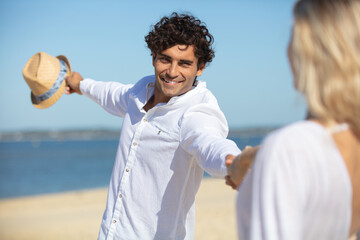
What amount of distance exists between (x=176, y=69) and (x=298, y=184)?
1675 millimetres

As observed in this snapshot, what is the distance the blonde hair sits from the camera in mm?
1193

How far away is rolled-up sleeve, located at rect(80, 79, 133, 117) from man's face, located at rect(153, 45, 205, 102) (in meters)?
0.48

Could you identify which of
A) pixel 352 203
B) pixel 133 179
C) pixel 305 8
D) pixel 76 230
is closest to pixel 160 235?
pixel 133 179

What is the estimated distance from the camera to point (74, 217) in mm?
11852

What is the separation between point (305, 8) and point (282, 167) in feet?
1.53

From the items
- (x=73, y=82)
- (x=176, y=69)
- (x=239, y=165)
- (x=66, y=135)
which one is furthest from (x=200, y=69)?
(x=66, y=135)

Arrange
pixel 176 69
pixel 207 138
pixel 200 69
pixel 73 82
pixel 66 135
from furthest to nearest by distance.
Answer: pixel 66 135 → pixel 73 82 → pixel 200 69 → pixel 176 69 → pixel 207 138

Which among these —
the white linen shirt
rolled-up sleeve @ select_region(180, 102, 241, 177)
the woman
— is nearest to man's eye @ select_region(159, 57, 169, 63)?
the white linen shirt

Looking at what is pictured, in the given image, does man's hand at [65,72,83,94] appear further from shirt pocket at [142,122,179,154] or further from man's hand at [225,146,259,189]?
man's hand at [225,146,259,189]

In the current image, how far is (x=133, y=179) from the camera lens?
2.75m

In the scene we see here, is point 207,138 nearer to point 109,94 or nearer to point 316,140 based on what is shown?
point 316,140

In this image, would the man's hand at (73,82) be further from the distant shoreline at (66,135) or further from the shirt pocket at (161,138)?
the distant shoreline at (66,135)

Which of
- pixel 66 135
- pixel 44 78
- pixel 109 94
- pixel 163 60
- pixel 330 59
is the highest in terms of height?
pixel 330 59

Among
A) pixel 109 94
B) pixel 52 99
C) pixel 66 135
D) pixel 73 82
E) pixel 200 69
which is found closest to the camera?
pixel 200 69
